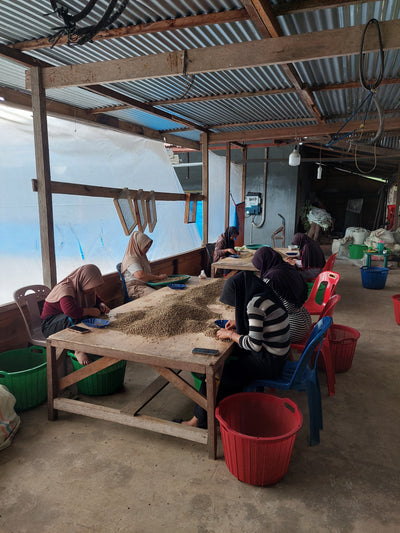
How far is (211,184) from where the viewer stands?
8.87 metres

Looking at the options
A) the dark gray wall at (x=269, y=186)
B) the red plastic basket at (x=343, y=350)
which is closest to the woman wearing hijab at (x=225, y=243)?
the red plastic basket at (x=343, y=350)

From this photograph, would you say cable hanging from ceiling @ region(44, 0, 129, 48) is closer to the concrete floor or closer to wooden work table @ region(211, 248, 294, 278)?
the concrete floor

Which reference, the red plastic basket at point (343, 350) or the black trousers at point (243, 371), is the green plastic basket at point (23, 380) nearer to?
the black trousers at point (243, 371)

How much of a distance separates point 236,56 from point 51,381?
9.02 feet

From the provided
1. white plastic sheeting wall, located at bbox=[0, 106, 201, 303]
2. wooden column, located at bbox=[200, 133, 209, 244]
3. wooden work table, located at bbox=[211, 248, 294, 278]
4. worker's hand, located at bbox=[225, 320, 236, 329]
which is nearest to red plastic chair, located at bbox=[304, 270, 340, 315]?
wooden work table, located at bbox=[211, 248, 294, 278]

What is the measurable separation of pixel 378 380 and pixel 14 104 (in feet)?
15.4

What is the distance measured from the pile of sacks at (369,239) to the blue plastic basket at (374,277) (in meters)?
2.91

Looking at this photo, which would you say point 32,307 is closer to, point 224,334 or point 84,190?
point 84,190

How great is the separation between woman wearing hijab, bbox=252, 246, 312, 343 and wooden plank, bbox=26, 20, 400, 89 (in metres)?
1.56

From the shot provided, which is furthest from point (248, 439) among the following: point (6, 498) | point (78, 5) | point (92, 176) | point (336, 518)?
point (92, 176)

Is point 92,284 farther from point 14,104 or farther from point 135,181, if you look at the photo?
point 135,181

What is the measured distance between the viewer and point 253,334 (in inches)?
88.7

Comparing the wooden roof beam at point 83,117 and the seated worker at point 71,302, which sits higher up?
the wooden roof beam at point 83,117

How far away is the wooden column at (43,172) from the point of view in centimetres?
335
